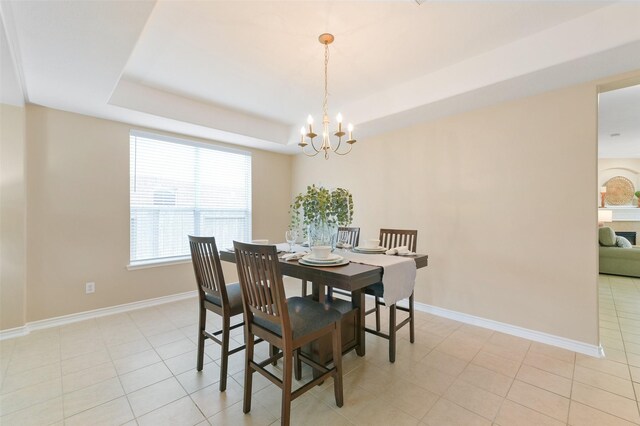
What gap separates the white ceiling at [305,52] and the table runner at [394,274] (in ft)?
5.78

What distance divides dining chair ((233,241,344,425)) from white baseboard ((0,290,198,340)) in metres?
2.52

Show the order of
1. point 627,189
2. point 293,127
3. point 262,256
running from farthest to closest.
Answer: point 627,189
point 293,127
point 262,256

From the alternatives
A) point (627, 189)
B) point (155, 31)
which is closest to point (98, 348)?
point (155, 31)

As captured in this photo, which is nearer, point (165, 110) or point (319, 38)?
point (319, 38)

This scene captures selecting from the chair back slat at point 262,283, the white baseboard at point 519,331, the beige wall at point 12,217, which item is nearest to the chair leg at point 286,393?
the chair back slat at point 262,283

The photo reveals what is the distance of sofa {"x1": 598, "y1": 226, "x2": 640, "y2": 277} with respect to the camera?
15.6 ft

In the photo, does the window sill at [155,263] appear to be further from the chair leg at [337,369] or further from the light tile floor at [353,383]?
the chair leg at [337,369]

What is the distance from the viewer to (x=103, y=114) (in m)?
3.14

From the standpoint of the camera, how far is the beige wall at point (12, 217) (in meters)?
2.62

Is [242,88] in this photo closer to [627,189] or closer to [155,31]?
[155,31]

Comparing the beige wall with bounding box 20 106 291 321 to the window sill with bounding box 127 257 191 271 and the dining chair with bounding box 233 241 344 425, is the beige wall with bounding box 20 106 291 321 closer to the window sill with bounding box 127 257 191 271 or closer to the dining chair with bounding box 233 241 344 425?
the window sill with bounding box 127 257 191 271

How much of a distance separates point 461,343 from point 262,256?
2192 mm

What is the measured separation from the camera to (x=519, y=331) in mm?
2744

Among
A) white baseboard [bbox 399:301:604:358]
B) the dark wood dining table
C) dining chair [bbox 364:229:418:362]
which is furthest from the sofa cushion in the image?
the dark wood dining table
